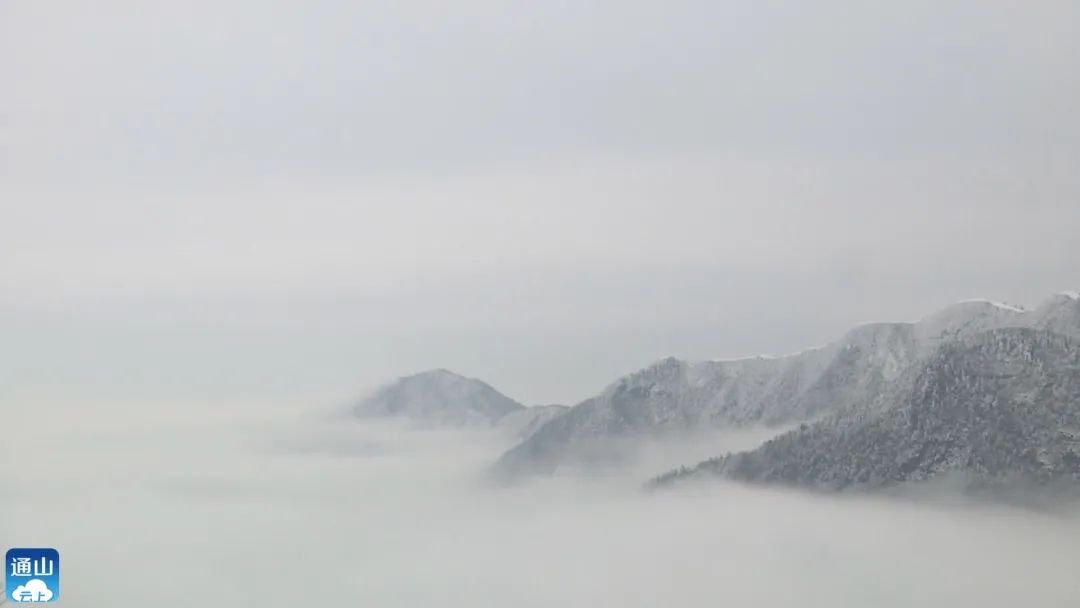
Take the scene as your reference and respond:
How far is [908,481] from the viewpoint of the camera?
5.43m

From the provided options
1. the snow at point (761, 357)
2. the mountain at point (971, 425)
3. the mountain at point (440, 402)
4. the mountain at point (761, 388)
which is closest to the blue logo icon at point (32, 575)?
the mountain at point (440, 402)

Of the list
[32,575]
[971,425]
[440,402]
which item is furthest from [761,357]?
[32,575]

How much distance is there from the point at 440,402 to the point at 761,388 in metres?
1.80

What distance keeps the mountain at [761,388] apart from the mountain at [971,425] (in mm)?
79

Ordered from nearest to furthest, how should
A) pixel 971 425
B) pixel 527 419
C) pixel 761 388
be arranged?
pixel 971 425, pixel 761 388, pixel 527 419

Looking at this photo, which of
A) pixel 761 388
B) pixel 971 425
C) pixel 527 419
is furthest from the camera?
pixel 527 419

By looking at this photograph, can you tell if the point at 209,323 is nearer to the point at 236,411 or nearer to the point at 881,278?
the point at 236,411

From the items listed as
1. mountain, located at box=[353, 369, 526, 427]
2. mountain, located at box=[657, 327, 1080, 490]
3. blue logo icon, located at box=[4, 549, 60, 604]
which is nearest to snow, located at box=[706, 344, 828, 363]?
mountain, located at box=[657, 327, 1080, 490]

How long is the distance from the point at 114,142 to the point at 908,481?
4.92 metres

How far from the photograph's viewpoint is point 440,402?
592 cm

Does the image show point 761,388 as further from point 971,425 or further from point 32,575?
point 32,575

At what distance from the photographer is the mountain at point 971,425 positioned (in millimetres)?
5355

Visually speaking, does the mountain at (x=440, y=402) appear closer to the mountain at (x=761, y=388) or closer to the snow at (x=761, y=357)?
the mountain at (x=761, y=388)

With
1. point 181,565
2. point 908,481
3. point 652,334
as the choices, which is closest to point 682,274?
point 652,334
